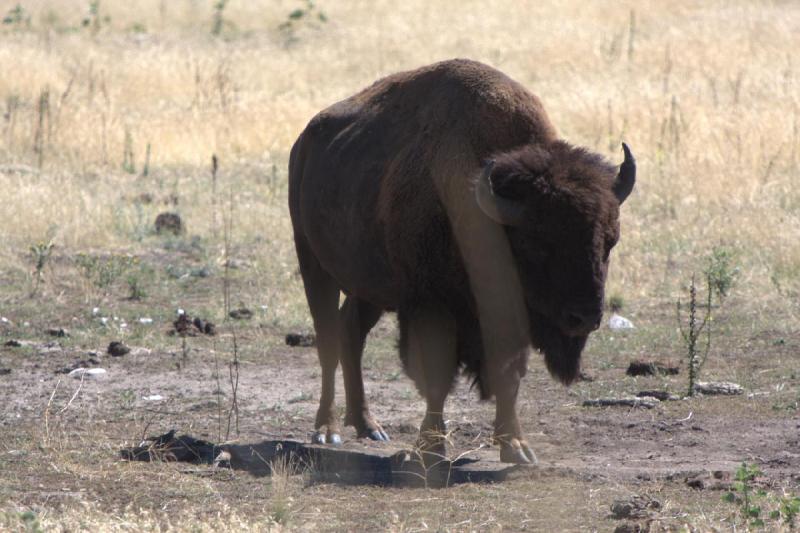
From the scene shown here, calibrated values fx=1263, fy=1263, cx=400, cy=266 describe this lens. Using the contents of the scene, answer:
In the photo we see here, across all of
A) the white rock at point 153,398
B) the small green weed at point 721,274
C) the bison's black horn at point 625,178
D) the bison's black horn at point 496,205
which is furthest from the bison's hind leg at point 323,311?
the small green weed at point 721,274

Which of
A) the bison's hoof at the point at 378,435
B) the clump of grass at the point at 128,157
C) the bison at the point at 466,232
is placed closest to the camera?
the bison at the point at 466,232

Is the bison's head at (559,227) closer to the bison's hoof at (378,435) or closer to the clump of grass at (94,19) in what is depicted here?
the bison's hoof at (378,435)

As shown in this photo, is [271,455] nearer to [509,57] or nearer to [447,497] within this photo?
[447,497]

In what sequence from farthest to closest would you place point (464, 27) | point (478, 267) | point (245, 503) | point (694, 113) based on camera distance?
1. point (464, 27)
2. point (694, 113)
3. point (478, 267)
4. point (245, 503)

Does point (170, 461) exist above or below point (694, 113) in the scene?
below

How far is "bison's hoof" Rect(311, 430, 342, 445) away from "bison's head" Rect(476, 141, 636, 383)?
158cm

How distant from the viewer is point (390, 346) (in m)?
9.95

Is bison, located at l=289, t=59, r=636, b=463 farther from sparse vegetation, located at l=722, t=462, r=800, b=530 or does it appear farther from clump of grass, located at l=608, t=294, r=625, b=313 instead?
clump of grass, located at l=608, t=294, r=625, b=313

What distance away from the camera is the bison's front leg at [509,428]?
660cm

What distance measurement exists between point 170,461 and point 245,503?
106 cm

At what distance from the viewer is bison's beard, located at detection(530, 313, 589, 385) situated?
625cm

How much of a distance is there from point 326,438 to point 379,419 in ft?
2.14

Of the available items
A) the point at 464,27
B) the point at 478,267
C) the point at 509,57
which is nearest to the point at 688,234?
the point at 478,267

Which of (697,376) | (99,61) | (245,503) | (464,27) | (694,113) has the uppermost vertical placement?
(464,27)
